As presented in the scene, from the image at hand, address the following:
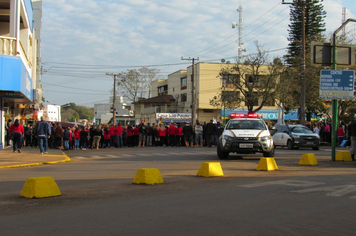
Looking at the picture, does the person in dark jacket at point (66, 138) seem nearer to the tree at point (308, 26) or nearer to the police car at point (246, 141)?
the police car at point (246, 141)

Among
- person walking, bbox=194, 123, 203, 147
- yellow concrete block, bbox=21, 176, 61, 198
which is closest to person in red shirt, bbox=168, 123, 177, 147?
person walking, bbox=194, 123, 203, 147

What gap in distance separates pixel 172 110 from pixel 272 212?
6354 cm

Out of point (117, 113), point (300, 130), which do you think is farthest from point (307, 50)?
point (117, 113)

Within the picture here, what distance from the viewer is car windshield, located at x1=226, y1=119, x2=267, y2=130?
54.4 feet

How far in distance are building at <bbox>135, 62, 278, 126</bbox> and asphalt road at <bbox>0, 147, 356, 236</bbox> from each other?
4883 centimetres

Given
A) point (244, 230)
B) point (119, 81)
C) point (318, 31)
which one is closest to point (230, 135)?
point (244, 230)

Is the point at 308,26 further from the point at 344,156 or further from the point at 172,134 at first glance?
the point at 344,156

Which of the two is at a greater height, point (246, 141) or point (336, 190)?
point (246, 141)

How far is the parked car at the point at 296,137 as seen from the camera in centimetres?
2438

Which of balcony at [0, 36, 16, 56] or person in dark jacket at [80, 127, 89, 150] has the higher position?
balcony at [0, 36, 16, 56]

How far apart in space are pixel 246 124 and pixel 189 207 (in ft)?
34.2

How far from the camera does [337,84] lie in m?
15.4

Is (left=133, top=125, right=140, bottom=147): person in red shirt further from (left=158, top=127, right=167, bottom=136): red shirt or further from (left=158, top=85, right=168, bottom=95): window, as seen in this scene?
(left=158, top=85, right=168, bottom=95): window

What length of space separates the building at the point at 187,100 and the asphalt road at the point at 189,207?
48.8 metres
